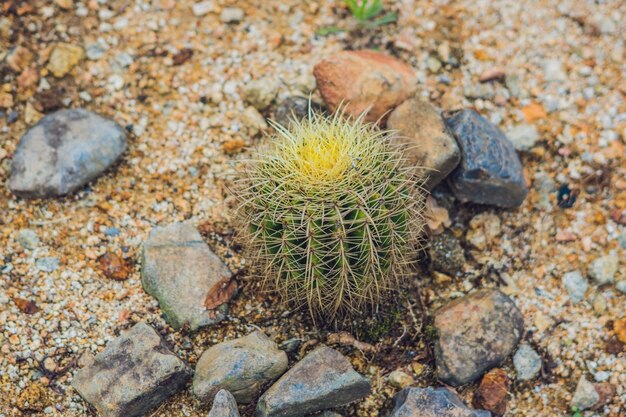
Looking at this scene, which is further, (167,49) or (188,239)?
(167,49)

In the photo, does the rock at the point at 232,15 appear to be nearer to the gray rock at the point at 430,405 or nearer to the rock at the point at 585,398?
the gray rock at the point at 430,405

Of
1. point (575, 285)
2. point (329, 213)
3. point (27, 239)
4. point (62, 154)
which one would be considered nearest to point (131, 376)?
point (27, 239)

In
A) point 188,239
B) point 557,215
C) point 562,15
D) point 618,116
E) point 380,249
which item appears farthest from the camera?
point 562,15

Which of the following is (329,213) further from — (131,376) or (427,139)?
(131,376)

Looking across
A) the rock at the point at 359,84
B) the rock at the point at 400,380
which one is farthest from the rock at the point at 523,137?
the rock at the point at 400,380

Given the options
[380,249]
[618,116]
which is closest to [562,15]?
[618,116]

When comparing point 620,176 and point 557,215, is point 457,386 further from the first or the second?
point 620,176

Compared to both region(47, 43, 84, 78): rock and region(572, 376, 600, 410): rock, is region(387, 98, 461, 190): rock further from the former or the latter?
region(47, 43, 84, 78): rock
